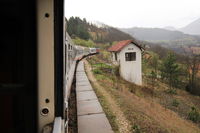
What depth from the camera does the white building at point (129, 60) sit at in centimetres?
1600

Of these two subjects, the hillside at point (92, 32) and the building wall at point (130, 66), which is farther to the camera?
the hillside at point (92, 32)

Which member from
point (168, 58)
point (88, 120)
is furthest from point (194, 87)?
point (88, 120)

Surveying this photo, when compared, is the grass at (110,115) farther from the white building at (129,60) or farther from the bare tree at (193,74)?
the bare tree at (193,74)

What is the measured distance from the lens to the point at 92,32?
49.8 metres

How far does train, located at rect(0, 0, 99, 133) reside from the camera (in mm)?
1227

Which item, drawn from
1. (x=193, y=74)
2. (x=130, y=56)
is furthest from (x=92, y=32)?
(x=130, y=56)

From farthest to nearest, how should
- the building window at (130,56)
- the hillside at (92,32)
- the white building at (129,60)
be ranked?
the hillside at (92,32) < the building window at (130,56) < the white building at (129,60)

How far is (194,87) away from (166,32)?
8334 cm
